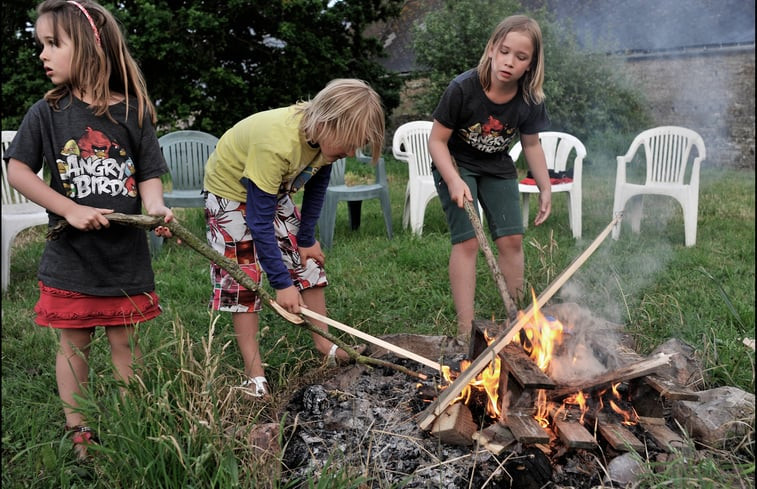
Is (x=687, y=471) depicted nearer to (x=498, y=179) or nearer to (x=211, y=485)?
(x=211, y=485)

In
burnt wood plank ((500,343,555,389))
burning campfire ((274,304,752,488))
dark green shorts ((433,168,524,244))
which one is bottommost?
burning campfire ((274,304,752,488))

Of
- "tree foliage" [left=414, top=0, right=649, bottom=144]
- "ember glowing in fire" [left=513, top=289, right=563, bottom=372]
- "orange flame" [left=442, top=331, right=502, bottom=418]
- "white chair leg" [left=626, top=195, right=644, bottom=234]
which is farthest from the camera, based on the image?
"tree foliage" [left=414, top=0, right=649, bottom=144]

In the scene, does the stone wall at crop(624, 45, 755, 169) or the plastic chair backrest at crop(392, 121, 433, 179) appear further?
the stone wall at crop(624, 45, 755, 169)

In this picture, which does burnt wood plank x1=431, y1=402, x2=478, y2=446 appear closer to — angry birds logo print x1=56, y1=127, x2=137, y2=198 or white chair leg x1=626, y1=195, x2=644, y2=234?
angry birds logo print x1=56, y1=127, x2=137, y2=198

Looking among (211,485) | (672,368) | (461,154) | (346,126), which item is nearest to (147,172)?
(346,126)

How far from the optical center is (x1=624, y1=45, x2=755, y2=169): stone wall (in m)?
12.0

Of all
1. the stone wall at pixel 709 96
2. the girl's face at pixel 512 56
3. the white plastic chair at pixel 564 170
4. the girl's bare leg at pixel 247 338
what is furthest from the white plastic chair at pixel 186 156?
the stone wall at pixel 709 96

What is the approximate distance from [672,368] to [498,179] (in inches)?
48.2

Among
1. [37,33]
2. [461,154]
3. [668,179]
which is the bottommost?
[668,179]

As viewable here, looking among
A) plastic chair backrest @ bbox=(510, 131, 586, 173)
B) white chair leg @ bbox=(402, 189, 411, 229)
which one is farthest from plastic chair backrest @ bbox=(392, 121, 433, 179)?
plastic chair backrest @ bbox=(510, 131, 586, 173)

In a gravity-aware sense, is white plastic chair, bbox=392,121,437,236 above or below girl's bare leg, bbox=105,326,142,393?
above

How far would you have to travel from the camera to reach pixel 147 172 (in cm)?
227

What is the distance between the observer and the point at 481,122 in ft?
9.80

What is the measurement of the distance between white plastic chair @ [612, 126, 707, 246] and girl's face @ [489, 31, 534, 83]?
3081 mm
